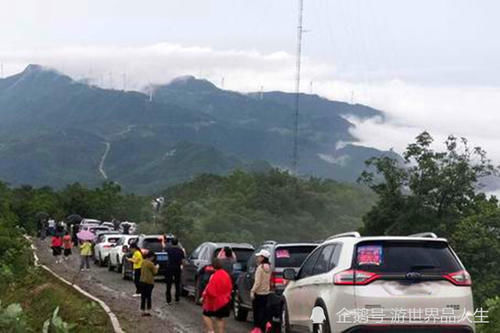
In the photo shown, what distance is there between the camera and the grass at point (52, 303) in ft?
56.9

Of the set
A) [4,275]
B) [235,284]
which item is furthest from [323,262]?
[4,275]

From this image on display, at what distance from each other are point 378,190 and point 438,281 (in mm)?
43209

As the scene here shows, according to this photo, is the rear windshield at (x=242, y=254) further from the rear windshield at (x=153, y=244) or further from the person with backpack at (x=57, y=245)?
the person with backpack at (x=57, y=245)

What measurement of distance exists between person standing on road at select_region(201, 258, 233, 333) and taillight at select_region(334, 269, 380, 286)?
321 centimetres

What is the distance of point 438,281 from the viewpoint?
10.8 m

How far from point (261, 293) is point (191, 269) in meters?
9.88

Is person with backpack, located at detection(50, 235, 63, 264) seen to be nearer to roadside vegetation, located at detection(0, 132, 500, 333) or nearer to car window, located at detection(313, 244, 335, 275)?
roadside vegetation, located at detection(0, 132, 500, 333)

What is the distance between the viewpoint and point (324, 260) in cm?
1209

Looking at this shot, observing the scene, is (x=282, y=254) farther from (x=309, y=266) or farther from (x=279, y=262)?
(x=309, y=266)

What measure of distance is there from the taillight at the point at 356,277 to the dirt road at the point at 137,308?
7.19 meters

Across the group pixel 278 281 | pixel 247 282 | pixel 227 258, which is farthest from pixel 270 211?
pixel 278 281

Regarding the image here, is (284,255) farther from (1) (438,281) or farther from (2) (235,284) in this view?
(1) (438,281)

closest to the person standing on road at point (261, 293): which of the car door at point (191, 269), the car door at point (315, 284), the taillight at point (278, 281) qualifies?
the taillight at point (278, 281)

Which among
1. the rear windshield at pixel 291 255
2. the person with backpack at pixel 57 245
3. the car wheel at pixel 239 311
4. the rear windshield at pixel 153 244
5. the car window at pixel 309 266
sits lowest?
the person with backpack at pixel 57 245
